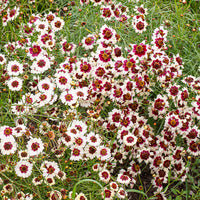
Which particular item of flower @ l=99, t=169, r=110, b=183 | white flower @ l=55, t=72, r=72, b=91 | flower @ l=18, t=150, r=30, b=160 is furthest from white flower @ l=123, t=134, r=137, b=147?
flower @ l=18, t=150, r=30, b=160

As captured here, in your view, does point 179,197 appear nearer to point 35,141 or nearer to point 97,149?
point 97,149

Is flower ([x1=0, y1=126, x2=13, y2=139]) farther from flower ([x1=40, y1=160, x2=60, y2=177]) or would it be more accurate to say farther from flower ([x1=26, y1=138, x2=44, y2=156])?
flower ([x1=40, y1=160, x2=60, y2=177])

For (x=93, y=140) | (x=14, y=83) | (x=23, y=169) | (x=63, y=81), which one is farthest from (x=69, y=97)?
(x=23, y=169)

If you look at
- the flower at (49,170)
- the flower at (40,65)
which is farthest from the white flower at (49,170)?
the flower at (40,65)

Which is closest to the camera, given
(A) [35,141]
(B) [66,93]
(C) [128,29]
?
(A) [35,141]

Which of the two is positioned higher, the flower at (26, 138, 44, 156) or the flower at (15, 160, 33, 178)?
the flower at (26, 138, 44, 156)

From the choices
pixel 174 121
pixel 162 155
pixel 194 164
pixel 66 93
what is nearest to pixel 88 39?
pixel 66 93

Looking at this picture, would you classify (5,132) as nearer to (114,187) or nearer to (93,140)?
(93,140)

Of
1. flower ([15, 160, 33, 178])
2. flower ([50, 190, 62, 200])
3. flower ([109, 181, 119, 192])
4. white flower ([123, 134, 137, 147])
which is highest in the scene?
white flower ([123, 134, 137, 147])

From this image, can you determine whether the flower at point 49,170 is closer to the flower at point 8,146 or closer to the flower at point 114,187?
the flower at point 8,146
